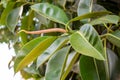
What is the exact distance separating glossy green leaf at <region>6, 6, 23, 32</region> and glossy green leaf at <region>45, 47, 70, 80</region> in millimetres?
307

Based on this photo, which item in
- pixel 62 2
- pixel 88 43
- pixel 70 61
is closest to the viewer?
pixel 88 43

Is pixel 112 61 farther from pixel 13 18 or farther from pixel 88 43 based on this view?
pixel 13 18

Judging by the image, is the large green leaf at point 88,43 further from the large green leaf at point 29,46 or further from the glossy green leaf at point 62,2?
the glossy green leaf at point 62,2

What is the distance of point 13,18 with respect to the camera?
86cm

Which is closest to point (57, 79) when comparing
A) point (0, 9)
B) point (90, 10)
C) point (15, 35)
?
point (90, 10)

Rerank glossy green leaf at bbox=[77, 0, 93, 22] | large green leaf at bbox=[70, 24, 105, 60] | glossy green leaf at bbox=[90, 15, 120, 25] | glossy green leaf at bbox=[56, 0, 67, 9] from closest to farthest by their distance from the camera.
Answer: large green leaf at bbox=[70, 24, 105, 60] → glossy green leaf at bbox=[90, 15, 120, 25] → glossy green leaf at bbox=[77, 0, 93, 22] → glossy green leaf at bbox=[56, 0, 67, 9]

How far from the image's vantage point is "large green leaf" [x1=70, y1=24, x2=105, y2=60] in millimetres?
457

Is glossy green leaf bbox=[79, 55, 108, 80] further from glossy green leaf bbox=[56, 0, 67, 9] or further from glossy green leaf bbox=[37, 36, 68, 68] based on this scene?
glossy green leaf bbox=[56, 0, 67, 9]

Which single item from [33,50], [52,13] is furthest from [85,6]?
[33,50]

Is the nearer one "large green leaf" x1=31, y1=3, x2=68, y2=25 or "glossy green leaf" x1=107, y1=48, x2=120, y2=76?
"glossy green leaf" x1=107, y1=48, x2=120, y2=76

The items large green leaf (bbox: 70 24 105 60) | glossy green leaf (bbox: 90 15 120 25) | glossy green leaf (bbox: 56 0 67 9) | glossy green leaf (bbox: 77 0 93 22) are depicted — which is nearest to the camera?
large green leaf (bbox: 70 24 105 60)

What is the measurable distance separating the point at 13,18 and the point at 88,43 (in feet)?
1.47

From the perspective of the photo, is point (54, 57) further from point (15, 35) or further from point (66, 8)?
point (15, 35)

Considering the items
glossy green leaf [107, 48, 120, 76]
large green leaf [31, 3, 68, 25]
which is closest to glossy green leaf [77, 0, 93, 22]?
large green leaf [31, 3, 68, 25]
